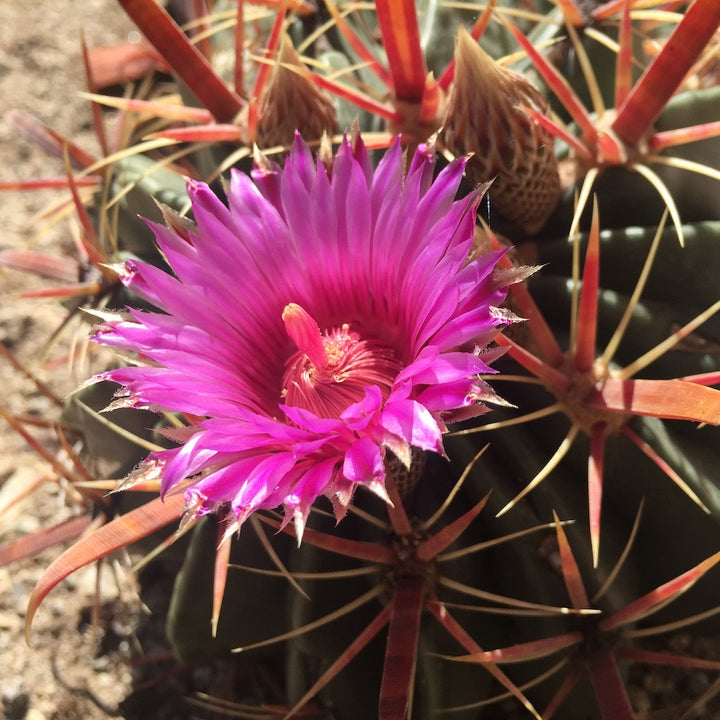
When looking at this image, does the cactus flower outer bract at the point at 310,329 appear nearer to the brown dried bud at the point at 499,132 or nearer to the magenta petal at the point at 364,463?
the magenta petal at the point at 364,463

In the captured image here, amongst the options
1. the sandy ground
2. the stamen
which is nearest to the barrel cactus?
the stamen

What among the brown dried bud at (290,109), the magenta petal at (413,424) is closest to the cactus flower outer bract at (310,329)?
the magenta petal at (413,424)

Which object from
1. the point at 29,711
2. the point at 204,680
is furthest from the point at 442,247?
the point at 29,711

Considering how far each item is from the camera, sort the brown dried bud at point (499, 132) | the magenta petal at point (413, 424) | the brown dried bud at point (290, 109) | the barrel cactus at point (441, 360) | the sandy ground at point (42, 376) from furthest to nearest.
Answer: the sandy ground at point (42, 376)
the brown dried bud at point (290, 109)
the brown dried bud at point (499, 132)
the barrel cactus at point (441, 360)
the magenta petal at point (413, 424)

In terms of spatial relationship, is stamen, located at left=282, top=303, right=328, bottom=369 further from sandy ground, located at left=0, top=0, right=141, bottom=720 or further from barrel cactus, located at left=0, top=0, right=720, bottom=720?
sandy ground, located at left=0, top=0, right=141, bottom=720

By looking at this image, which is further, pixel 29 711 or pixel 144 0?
pixel 29 711

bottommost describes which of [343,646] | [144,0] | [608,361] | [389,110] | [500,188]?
[343,646]

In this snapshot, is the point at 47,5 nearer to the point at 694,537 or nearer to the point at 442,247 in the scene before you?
the point at 442,247

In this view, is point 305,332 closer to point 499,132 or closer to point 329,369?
point 329,369
